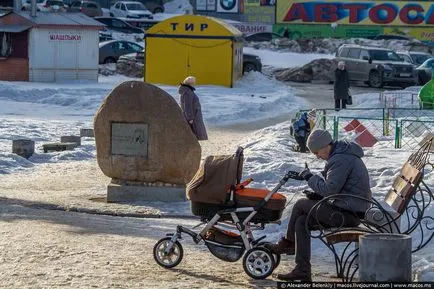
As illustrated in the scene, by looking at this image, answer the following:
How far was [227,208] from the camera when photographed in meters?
9.76

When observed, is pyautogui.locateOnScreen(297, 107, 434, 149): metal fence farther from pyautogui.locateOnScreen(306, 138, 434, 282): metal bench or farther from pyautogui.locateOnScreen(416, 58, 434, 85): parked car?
pyautogui.locateOnScreen(416, 58, 434, 85): parked car

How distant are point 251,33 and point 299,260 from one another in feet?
181

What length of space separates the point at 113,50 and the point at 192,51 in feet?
37.5

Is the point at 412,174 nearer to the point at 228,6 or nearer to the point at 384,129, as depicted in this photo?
the point at 384,129

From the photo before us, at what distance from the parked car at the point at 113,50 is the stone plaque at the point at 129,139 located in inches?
1259

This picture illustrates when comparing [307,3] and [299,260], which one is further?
[307,3]

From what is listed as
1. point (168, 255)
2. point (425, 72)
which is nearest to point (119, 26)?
point (425, 72)

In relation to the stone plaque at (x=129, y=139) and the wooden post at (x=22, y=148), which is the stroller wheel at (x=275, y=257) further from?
the wooden post at (x=22, y=148)

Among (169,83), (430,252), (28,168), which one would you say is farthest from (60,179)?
(169,83)

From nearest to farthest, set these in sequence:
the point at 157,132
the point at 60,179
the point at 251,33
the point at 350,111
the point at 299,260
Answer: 1. the point at 299,260
2. the point at 157,132
3. the point at 60,179
4. the point at 350,111
5. the point at 251,33

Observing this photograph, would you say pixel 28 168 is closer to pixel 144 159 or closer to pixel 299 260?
pixel 144 159

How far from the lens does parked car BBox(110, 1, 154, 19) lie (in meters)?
68.8

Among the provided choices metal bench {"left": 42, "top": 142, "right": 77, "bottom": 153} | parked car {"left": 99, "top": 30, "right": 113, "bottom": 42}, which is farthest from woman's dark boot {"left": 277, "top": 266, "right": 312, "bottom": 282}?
parked car {"left": 99, "top": 30, "right": 113, "bottom": 42}

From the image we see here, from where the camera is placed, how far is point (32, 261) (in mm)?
10016
